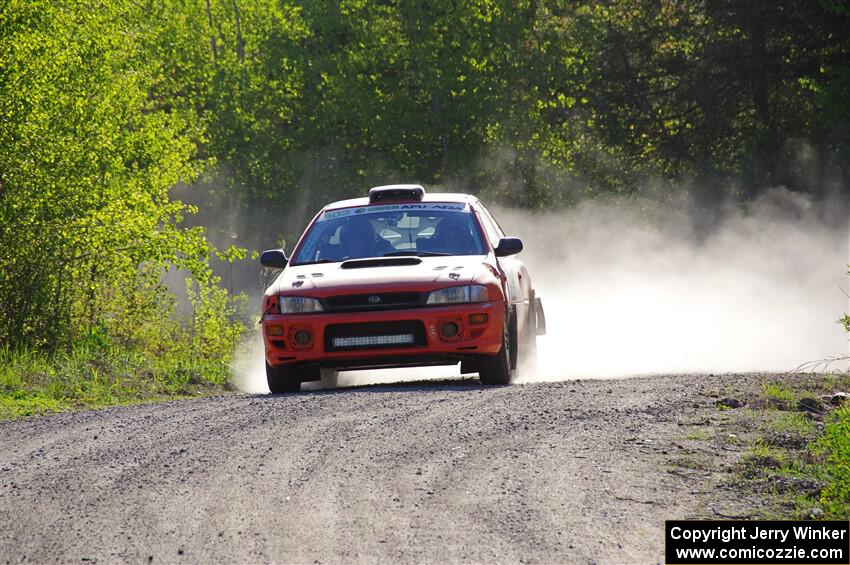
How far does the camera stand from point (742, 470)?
7.67 metres

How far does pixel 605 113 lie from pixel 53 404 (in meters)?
24.7

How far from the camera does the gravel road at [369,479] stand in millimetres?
6082

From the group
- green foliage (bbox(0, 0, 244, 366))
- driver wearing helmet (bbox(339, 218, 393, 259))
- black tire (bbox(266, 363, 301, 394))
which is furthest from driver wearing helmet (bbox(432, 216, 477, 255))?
green foliage (bbox(0, 0, 244, 366))

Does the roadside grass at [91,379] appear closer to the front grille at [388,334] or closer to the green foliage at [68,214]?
the green foliage at [68,214]

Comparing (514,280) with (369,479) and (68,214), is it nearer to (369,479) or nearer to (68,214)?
(369,479)

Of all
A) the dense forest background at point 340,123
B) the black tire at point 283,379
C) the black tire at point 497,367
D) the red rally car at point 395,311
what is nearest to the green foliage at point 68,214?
the dense forest background at point 340,123

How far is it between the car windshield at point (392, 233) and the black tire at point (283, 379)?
1.17 meters

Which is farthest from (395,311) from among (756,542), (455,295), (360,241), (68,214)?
(68,214)

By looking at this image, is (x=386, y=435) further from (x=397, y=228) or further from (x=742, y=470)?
(x=397, y=228)

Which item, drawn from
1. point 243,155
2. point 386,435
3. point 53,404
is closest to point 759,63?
point 243,155

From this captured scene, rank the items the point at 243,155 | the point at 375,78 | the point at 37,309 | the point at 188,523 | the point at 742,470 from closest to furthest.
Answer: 1. the point at 188,523
2. the point at 742,470
3. the point at 37,309
4. the point at 375,78
5. the point at 243,155

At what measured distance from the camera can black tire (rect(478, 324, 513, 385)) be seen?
480 inches

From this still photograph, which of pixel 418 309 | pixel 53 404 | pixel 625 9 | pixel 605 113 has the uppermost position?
pixel 625 9

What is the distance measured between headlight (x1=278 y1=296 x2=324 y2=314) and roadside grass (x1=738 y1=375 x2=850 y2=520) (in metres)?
3.74
